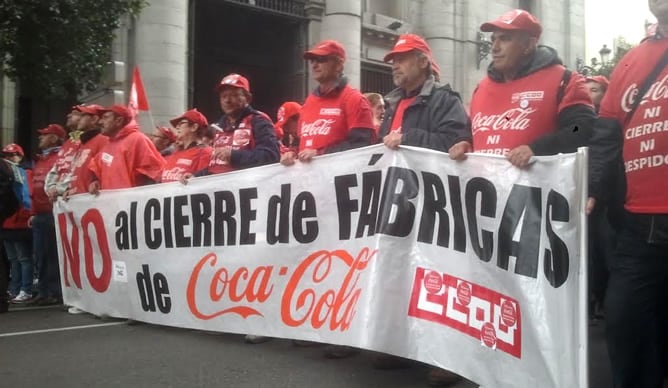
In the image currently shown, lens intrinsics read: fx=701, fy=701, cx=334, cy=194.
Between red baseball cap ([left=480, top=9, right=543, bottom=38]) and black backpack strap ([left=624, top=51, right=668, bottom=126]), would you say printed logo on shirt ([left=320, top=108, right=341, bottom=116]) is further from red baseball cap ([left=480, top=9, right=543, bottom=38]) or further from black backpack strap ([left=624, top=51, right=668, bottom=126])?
black backpack strap ([left=624, top=51, right=668, bottom=126])

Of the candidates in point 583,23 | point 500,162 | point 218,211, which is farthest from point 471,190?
point 583,23

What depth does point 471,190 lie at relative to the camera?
137 inches

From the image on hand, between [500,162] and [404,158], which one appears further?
[404,158]

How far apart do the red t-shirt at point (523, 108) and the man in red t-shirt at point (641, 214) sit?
0.60m

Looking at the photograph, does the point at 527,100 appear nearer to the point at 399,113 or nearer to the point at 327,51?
the point at 399,113

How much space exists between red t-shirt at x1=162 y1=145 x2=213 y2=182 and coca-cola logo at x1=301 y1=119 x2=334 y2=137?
1.45 m

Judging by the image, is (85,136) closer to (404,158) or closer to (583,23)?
(404,158)

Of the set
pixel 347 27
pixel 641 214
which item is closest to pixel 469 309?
pixel 641 214

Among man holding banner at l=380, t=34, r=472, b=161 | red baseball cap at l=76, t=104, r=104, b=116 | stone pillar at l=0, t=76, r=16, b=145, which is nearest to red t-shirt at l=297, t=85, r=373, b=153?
man holding banner at l=380, t=34, r=472, b=161

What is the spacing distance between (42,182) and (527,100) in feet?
19.1

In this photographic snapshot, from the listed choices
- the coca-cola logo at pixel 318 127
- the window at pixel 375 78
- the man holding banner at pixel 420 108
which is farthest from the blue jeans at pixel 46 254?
the window at pixel 375 78

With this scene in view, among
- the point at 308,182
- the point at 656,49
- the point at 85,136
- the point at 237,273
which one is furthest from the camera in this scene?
the point at 85,136

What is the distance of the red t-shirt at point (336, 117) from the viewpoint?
482cm

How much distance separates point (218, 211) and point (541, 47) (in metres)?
2.51
